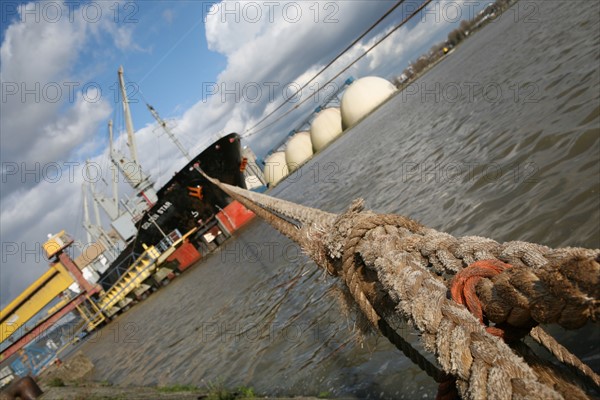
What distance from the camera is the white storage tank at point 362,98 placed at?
62.4 metres

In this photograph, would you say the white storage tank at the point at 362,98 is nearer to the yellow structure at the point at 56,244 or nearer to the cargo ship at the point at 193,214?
the cargo ship at the point at 193,214

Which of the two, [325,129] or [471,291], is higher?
[325,129]

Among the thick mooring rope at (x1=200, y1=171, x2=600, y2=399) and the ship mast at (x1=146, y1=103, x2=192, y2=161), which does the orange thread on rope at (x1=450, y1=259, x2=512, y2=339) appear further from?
the ship mast at (x1=146, y1=103, x2=192, y2=161)

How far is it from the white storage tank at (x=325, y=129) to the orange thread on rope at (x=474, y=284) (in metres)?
63.4

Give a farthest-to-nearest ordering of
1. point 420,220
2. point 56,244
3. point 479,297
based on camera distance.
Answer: point 56,244 → point 420,220 → point 479,297

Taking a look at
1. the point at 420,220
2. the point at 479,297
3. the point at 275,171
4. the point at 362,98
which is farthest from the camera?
the point at 275,171

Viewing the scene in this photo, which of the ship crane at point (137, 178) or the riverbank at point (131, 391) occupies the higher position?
the ship crane at point (137, 178)

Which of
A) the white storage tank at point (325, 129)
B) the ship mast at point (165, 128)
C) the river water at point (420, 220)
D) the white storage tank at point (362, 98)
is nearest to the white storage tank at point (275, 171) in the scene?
the white storage tank at point (325, 129)

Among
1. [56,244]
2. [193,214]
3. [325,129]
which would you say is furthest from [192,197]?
[325,129]

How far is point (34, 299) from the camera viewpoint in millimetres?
24297

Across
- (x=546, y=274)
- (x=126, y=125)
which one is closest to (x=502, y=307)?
(x=546, y=274)

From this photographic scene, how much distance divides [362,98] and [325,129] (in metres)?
7.82

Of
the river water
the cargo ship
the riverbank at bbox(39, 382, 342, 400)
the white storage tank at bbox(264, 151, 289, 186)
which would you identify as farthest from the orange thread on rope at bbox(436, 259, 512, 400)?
the white storage tank at bbox(264, 151, 289, 186)

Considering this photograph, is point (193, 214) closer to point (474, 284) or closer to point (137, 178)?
point (137, 178)
